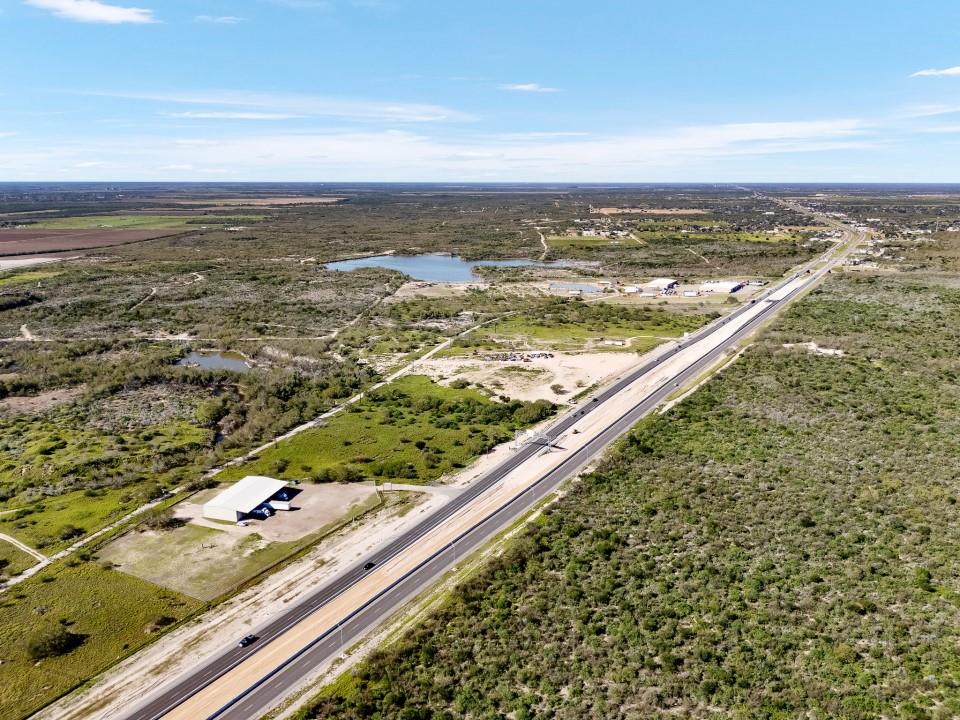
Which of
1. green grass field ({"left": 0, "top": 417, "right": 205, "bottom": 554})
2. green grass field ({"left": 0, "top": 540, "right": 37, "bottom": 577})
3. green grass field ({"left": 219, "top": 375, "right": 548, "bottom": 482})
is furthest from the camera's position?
green grass field ({"left": 219, "top": 375, "right": 548, "bottom": 482})

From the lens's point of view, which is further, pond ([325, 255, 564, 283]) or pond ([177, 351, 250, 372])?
pond ([325, 255, 564, 283])

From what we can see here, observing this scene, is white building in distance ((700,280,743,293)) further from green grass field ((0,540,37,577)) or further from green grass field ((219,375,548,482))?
green grass field ((0,540,37,577))

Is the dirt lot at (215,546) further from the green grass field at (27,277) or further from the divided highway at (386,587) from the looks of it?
the green grass field at (27,277)

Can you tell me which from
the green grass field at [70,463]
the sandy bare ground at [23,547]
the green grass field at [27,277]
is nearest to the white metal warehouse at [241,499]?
the green grass field at [70,463]

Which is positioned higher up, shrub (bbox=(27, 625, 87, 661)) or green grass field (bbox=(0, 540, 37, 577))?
green grass field (bbox=(0, 540, 37, 577))

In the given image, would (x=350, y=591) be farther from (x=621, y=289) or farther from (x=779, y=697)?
(x=621, y=289)

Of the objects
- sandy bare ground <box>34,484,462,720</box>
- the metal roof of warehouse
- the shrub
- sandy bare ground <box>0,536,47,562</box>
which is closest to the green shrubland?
sandy bare ground <box>34,484,462,720</box>

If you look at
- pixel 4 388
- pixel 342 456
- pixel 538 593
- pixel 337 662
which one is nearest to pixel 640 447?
pixel 538 593

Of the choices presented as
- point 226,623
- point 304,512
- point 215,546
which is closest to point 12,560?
point 215,546
